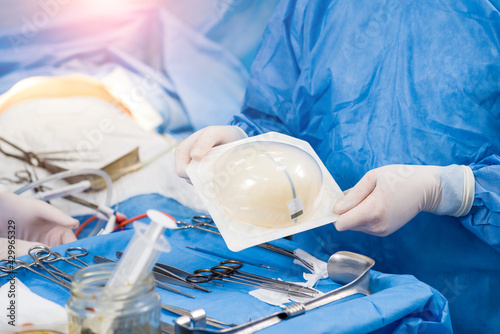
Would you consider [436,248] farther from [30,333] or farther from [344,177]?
→ [30,333]

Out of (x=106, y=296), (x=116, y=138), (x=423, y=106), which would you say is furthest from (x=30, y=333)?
(x=116, y=138)

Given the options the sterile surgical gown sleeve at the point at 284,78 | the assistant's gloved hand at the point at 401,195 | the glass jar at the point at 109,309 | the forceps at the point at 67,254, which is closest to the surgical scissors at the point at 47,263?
the forceps at the point at 67,254

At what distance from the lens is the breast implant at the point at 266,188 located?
0.99 m

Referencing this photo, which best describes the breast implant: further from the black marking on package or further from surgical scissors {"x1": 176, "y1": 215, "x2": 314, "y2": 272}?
surgical scissors {"x1": 176, "y1": 215, "x2": 314, "y2": 272}

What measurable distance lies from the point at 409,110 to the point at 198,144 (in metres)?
0.54

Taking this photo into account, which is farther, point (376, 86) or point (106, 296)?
point (376, 86)

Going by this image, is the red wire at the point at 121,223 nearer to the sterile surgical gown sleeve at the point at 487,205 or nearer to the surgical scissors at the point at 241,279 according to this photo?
the surgical scissors at the point at 241,279

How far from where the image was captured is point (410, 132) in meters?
1.22

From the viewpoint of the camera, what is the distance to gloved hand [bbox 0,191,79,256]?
4.50ft

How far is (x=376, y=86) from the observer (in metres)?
1.31

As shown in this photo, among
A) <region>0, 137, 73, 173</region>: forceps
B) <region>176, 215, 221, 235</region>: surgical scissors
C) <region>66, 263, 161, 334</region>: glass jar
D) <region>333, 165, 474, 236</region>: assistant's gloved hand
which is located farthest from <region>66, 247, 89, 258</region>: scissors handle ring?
<region>0, 137, 73, 173</region>: forceps

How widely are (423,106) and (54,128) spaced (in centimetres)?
132

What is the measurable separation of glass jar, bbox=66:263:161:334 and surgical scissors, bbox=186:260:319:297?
332mm

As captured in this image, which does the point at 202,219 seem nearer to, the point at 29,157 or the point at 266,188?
the point at 266,188
